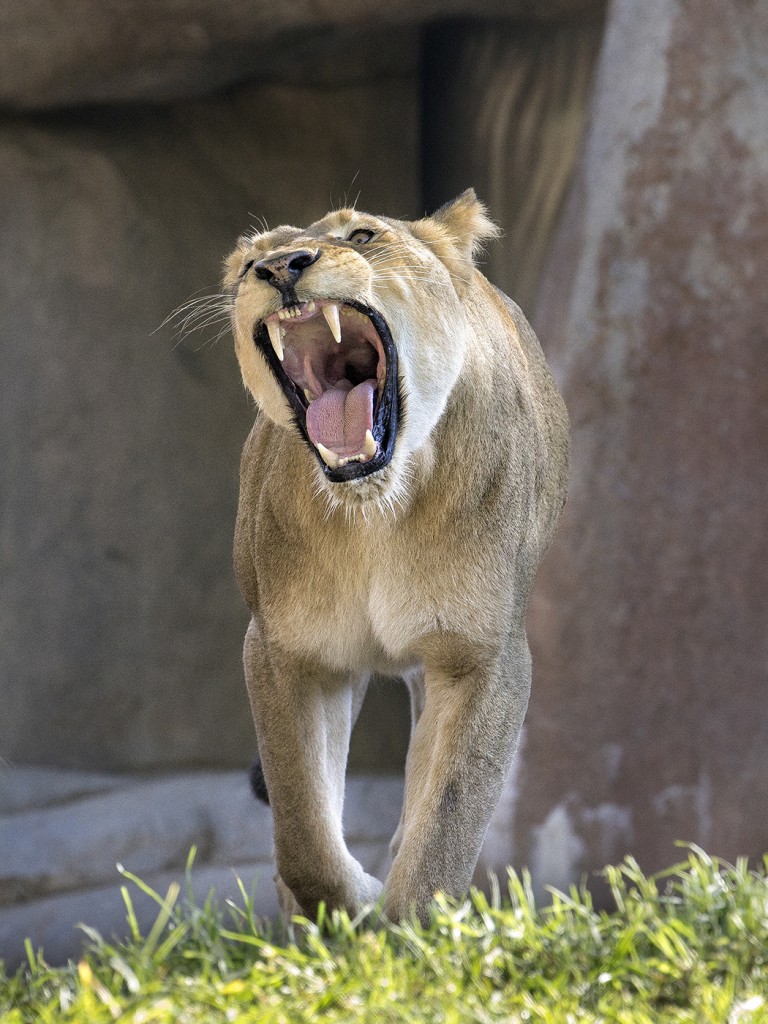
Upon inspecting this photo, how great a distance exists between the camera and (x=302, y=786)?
3.09 meters

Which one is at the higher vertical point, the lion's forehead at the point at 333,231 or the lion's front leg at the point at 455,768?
the lion's forehead at the point at 333,231

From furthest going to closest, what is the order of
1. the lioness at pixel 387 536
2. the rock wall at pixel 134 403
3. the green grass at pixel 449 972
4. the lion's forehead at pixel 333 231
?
the rock wall at pixel 134 403, the lion's forehead at pixel 333 231, the lioness at pixel 387 536, the green grass at pixel 449 972

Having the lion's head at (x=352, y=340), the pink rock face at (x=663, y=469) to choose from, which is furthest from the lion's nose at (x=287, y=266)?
the pink rock face at (x=663, y=469)

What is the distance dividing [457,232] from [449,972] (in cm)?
157

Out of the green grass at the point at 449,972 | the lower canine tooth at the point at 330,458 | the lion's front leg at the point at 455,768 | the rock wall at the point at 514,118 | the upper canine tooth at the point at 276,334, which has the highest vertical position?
the rock wall at the point at 514,118

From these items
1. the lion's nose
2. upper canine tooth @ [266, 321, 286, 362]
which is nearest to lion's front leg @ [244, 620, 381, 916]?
upper canine tooth @ [266, 321, 286, 362]

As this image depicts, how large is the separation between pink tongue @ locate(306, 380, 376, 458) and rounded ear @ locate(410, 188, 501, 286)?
15.6 inches

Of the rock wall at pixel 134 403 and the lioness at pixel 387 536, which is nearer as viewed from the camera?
the lioness at pixel 387 536

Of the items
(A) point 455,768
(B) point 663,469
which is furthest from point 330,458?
(B) point 663,469

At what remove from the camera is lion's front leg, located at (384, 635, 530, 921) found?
296 cm

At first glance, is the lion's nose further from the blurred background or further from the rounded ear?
the blurred background

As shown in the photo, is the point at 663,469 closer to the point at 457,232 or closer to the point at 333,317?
the point at 457,232

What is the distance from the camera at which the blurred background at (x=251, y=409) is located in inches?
223

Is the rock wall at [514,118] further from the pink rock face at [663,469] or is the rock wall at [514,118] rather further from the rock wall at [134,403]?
the pink rock face at [663,469]
